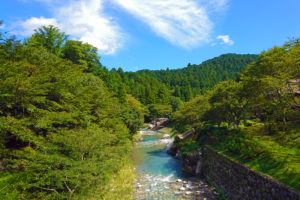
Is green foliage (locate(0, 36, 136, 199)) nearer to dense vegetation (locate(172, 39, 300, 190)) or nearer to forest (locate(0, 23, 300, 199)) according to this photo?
forest (locate(0, 23, 300, 199))

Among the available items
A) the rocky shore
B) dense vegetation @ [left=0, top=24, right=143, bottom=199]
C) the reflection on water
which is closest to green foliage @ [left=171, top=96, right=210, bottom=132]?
the reflection on water

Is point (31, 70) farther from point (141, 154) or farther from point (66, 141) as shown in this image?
point (141, 154)

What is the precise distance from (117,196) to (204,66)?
15982cm

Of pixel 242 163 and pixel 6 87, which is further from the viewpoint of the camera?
pixel 242 163

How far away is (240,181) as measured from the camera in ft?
31.9

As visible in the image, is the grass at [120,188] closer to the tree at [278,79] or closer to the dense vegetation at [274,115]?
the dense vegetation at [274,115]

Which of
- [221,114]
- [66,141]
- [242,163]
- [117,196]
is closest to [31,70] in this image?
[66,141]

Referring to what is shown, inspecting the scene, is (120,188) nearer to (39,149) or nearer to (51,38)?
(39,149)

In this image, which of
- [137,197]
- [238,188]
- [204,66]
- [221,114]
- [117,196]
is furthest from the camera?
[204,66]

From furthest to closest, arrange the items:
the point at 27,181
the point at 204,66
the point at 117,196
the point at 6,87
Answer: the point at 204,66
the point at 117,196
the point at 6,87
the point at 27,181

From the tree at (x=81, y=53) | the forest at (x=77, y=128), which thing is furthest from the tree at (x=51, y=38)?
the forest at (x=77, y=128)

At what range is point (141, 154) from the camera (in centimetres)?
2308

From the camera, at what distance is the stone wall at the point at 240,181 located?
7.05 meters

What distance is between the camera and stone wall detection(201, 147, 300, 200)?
23.1 ft
